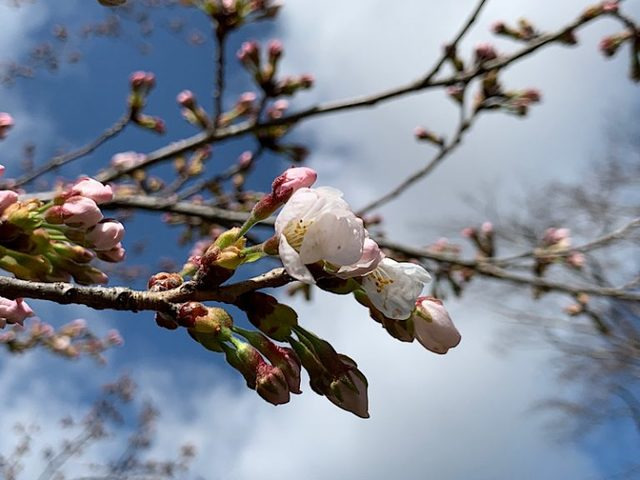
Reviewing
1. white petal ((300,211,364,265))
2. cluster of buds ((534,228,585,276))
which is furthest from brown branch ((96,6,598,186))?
white petal ((300,211,364,265))

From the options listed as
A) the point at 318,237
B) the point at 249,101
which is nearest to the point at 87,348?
the point at 249,101

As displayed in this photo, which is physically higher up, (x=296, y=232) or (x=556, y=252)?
(x=296, y=232)

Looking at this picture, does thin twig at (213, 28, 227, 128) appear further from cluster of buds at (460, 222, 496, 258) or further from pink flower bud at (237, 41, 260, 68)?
cluster of buds at (460, 222, 496, 258)

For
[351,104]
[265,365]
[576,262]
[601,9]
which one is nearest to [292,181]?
A: [265,365]

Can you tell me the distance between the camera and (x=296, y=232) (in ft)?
2.17

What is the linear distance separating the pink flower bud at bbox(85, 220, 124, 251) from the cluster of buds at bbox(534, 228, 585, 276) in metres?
2.45

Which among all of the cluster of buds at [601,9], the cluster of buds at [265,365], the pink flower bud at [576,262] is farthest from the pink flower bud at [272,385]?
the pink flower bud at [576,262]

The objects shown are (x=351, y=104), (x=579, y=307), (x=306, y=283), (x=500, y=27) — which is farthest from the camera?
(x=579, y=307)

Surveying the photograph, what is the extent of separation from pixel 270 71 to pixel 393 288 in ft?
6.38

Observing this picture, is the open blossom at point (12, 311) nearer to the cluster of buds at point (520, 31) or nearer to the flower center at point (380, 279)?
the flower center at point (380, 279)

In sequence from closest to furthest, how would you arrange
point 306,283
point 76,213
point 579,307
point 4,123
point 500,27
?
point 306,283
point 76,213
point 4,123
point 500,27
point 579,307

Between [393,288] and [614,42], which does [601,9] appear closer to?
[614,42]

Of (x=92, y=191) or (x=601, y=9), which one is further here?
(x=601, y=9)

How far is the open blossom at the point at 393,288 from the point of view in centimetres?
67
